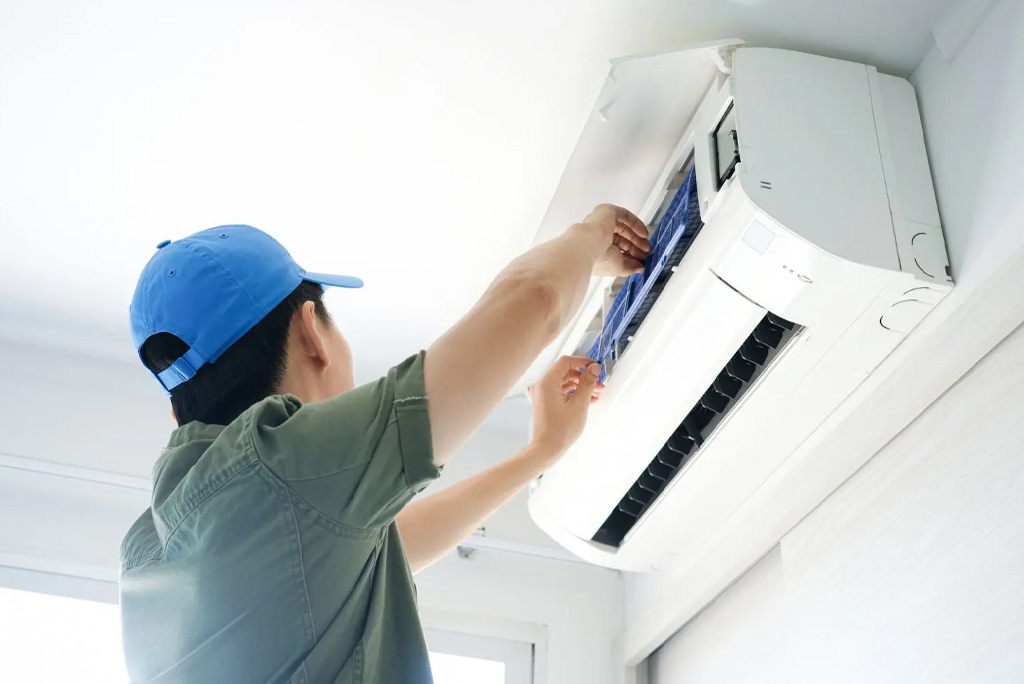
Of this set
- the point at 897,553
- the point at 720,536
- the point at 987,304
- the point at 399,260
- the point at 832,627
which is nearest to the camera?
the point at 987,304

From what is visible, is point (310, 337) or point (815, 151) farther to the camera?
point (815, 151)

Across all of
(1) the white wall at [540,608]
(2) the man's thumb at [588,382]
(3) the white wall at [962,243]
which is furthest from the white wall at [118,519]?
(3) the white wall at [962,243]

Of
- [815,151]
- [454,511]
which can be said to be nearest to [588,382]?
[454,511]

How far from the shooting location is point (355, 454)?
90cm

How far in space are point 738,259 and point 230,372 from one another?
2.15 feet

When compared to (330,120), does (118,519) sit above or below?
below

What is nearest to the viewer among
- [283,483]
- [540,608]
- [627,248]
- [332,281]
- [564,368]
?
[283,483]

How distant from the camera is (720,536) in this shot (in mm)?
1885

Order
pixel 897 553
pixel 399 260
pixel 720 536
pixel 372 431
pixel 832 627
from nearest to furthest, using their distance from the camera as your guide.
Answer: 1. pixel 372 431
2. pixel 897 553
3. pixel 832 627
4. pixel 720 536
5. pixel 399 260

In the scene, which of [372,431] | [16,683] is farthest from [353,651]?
[16,683]

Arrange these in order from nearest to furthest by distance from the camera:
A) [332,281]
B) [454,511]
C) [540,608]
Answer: [332,281] → [454,511] → [540,608]

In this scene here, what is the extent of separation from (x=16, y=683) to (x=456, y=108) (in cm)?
147

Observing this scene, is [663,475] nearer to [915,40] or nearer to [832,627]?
[832,627]

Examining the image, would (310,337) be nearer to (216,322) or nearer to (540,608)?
(216,322)
